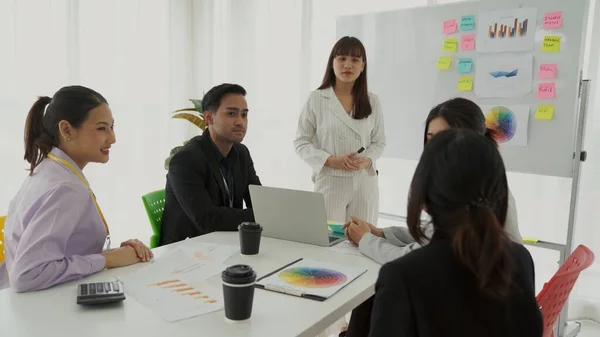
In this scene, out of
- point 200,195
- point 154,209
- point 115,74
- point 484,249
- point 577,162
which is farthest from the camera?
point 115,74

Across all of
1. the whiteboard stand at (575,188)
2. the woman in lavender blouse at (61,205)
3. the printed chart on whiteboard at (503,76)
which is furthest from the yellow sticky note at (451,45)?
the woman in lavender blouse at (61,205)

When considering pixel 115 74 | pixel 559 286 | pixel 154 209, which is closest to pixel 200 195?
pixel 154 209

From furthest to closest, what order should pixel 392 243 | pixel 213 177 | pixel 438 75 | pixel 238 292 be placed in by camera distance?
pixel 438 75 < pixel 213 177 < pixel 392 243 < pixel 238 292

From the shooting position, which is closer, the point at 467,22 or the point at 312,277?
the point at 312,277

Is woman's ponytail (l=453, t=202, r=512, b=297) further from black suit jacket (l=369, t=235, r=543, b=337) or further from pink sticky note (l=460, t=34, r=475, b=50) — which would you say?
pink sticky note (l=460, t=34, r=475, b=50)

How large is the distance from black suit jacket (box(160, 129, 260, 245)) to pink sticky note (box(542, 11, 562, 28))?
1.69m

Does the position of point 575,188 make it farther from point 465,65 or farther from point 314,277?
point 314,277

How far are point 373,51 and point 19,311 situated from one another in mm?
2553

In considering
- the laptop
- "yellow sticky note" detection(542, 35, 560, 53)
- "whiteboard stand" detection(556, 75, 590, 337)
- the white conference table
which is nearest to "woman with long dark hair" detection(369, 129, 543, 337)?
the white conference table

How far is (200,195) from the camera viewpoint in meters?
1.99

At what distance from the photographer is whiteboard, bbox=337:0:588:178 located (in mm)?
2512

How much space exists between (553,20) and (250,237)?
196cm

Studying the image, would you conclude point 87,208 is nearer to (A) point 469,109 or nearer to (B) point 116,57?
(A) point 469,109

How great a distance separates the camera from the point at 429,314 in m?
0.85
